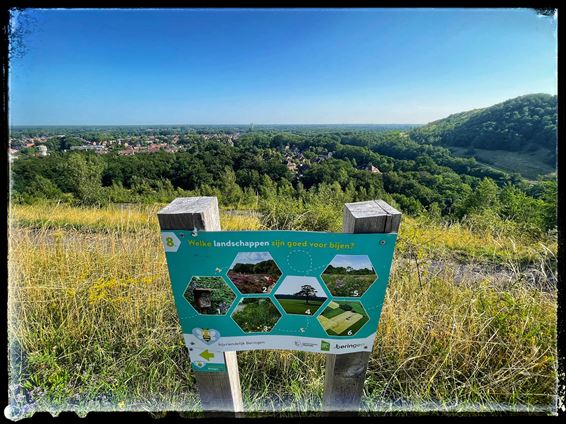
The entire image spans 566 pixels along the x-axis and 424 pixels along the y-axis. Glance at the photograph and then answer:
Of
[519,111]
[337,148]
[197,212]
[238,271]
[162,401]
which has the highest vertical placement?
[519,111]

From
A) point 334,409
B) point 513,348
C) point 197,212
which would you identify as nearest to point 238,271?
point 197,212

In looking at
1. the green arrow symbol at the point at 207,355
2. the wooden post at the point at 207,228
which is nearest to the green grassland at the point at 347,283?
the wooden post at the point at 207,228

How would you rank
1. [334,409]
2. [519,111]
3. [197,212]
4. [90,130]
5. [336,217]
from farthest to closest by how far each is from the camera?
[519,111] < [90,130] < [336,217] < [334,409] < [197,212]

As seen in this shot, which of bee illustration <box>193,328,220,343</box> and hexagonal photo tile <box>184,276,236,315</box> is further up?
hexagonal photo tile <box>184,276,236,315</box>

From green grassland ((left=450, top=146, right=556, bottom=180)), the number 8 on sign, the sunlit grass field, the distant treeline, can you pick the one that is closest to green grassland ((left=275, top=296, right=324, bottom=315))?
the number 8 on sign

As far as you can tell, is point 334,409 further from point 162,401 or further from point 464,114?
point 464,114

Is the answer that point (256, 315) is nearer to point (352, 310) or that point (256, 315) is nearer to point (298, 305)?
point (298, 305)

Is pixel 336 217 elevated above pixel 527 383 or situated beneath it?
elevated above

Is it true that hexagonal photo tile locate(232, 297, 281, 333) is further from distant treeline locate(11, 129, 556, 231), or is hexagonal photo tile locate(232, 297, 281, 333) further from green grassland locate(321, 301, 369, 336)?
distant treeline locate(11, 129, 556, 231)
